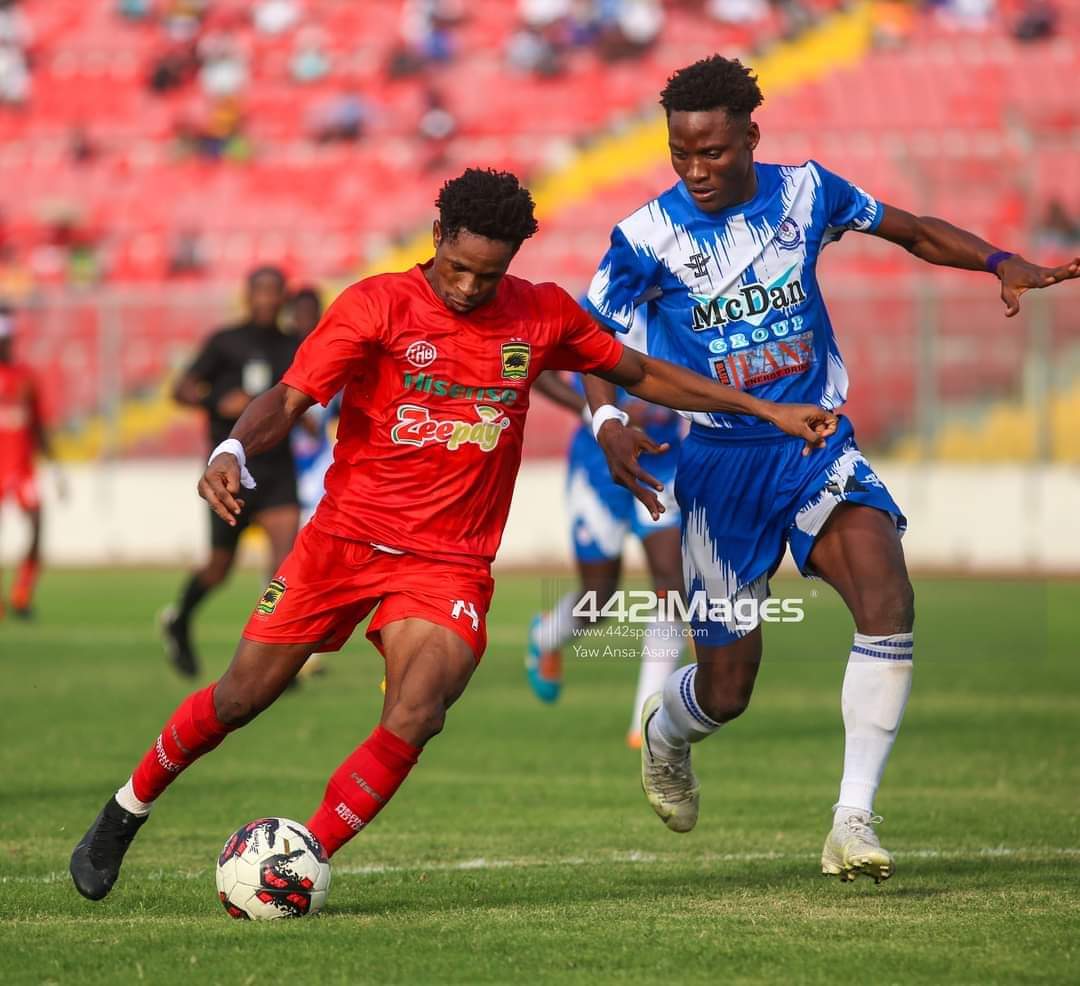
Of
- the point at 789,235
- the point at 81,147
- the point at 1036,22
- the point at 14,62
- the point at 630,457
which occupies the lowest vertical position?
the point at 81,147

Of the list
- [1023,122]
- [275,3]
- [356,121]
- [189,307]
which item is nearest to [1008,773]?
[189,307]

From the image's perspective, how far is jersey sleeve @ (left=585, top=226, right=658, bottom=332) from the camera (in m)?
6.75

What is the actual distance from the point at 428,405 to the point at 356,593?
0.64 meters

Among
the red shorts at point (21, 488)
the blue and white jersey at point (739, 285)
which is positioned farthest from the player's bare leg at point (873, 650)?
the red shorts at point (21, 488)

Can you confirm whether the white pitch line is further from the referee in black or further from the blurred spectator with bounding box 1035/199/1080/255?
the blurred spectator with bounding box 1035/199/1080/255

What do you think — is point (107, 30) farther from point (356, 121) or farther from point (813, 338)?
point (813, 338)

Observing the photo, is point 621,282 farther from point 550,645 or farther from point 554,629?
point 550,645

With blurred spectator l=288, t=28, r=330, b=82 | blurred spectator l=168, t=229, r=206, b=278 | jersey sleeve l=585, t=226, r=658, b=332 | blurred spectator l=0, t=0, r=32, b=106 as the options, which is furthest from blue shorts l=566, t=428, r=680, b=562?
blurred spectator l=0, t=0, r=32, b=106

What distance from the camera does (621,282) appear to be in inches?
267

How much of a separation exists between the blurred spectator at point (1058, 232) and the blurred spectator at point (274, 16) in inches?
593

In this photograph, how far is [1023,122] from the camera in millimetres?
27375

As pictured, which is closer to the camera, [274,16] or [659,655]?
[659,655]

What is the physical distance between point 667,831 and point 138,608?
12.3 meters

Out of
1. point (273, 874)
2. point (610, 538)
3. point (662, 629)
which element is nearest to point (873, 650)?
point (273, 874)
